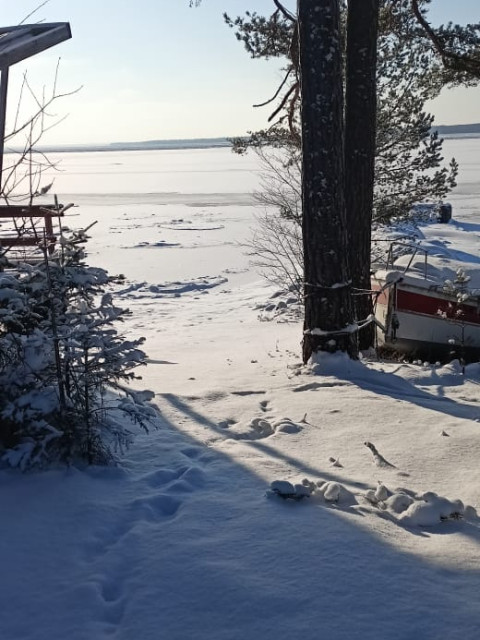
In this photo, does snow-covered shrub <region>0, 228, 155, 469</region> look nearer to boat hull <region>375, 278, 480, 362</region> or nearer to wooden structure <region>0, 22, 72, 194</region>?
wooden structure <region>0, 22, 72, 194</region>

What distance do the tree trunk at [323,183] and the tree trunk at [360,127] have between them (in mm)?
618

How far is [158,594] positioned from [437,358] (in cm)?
656

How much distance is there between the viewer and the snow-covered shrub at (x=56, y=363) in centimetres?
321

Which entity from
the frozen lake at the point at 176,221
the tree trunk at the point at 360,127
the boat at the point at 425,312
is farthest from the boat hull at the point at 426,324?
the frozen lake at the point at 176,221

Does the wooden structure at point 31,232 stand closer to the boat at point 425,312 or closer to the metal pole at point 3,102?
the metal pole at point 3,102

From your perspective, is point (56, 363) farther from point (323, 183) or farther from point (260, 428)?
point (323, 183)

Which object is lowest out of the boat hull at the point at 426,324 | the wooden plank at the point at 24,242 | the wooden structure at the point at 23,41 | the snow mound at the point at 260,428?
the boat hull at the point at 426,324

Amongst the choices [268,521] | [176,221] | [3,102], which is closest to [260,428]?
[268,521]

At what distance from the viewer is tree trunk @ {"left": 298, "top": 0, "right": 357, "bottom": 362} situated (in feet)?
→ 18.0

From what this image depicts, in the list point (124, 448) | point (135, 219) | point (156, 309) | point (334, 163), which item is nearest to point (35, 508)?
point (124, 448)

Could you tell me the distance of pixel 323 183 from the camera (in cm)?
569

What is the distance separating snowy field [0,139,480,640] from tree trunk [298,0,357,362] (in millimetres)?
407

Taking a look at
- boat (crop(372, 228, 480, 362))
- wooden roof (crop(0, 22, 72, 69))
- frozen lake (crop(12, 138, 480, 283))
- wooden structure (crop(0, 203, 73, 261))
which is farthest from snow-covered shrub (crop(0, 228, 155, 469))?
boat (crop(372, 228, 480, 362))

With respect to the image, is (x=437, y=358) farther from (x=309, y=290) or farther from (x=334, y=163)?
(x=334, y=163)
